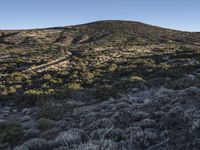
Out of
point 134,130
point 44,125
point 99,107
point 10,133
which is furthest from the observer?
point 99,107

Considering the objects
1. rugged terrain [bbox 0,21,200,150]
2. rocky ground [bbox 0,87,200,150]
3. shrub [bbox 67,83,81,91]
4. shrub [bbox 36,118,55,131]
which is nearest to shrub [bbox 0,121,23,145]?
rugged terrain [bbox 0,21,200,150]

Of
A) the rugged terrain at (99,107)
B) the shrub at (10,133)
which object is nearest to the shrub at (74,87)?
the rugged terrain at (99,107)

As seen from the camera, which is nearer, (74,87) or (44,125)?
(44,125)

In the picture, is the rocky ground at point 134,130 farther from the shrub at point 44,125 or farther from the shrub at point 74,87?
the shrub at point 74,87

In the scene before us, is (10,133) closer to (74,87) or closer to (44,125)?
(44,125)

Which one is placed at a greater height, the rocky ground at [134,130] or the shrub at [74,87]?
the rocky ground at [134,130]

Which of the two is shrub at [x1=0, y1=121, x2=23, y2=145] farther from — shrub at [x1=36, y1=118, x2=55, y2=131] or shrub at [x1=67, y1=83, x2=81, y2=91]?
shrub at [x1=67, y1=83, x2=81, y2=91]

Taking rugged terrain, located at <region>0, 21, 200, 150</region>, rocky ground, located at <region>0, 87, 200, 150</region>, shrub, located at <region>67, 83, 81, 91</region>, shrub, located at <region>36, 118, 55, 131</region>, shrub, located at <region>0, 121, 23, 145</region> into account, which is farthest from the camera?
shrub, located at <region>67, 83, 81, 91</region>

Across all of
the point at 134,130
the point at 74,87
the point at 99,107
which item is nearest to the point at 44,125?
the point at 99,107

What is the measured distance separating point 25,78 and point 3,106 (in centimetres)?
962

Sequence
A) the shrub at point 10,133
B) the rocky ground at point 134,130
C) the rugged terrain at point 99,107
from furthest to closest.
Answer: the shrub at point 10,133, the rugged terrain at point 99,107, the rocky ground at point 134,130

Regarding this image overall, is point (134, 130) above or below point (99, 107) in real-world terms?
above

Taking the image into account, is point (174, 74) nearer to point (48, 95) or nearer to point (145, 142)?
point (48, 95)

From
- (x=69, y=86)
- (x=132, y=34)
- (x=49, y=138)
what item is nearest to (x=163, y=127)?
(x=49, y=138)
